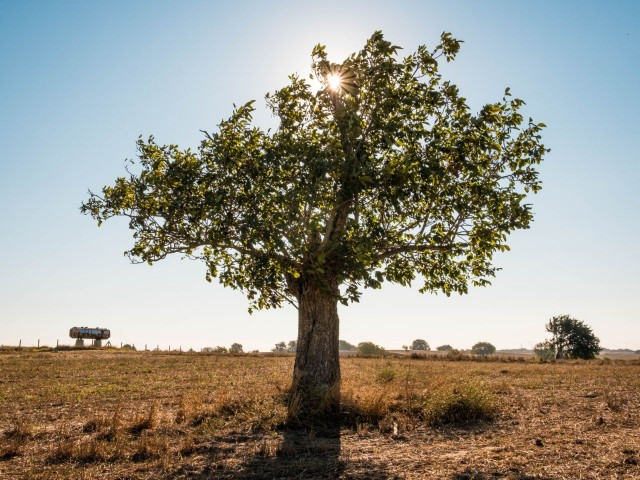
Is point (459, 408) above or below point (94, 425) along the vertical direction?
above

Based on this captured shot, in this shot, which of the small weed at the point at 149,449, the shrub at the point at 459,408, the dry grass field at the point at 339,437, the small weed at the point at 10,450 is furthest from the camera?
the shrub at the point at 459,408

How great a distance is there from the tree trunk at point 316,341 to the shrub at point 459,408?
3624 mm

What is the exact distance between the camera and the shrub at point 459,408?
1286cm

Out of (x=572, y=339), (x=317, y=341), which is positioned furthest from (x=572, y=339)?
(x=317, y=341)

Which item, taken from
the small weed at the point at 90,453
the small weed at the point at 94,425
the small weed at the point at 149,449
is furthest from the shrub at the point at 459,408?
the small weed at the point at 94,425

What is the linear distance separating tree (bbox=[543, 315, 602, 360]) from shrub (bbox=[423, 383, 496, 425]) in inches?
3346

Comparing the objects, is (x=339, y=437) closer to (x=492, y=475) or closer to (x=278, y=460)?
(x=278, y=460)

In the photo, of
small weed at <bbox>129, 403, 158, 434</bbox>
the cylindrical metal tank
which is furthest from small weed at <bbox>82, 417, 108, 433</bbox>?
the cylindrical metal tank

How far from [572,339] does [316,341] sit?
286ft

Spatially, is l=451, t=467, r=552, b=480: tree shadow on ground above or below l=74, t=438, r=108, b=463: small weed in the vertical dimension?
above

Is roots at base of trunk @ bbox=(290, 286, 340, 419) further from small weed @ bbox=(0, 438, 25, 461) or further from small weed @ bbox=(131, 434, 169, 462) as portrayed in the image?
small weed @ bbox=(0, 438, 25, 461)

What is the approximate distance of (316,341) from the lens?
16500mm

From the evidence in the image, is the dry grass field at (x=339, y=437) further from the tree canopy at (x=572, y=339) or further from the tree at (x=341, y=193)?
the tree canopy at (x=572, y=339)

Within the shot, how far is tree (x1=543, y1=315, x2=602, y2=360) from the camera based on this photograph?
87.6 metres
